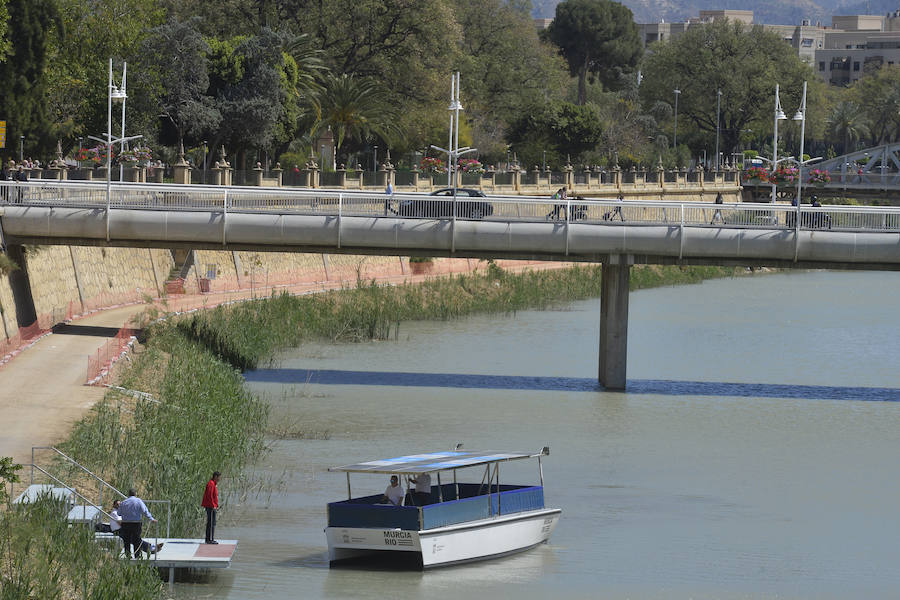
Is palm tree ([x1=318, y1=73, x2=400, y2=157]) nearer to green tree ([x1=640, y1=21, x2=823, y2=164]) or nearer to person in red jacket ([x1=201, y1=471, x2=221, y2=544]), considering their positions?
green tree ([x1=640, y1=21, x2=823, y2=164])

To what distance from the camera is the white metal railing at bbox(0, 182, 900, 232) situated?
155 ft

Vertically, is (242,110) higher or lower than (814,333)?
higher

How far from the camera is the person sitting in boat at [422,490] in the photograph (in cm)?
2847

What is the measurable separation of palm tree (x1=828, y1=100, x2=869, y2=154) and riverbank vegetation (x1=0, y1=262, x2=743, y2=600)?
394 feet

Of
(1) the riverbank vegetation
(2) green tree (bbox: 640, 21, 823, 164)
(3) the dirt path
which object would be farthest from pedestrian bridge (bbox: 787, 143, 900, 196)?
(3) the dirt path

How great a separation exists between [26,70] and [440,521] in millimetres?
49747

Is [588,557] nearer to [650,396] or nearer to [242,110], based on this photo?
[650,396]

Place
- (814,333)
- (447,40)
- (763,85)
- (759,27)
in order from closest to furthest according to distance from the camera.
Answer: (814,333)
(447,40)
(763,85)
(759,27)

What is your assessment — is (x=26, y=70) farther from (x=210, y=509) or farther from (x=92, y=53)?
(x=210, y=509)

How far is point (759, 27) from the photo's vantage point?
504 feet

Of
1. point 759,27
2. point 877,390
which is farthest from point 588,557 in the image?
point 759,27

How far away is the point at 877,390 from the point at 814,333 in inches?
688

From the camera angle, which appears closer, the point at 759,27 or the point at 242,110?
the point at 242,110

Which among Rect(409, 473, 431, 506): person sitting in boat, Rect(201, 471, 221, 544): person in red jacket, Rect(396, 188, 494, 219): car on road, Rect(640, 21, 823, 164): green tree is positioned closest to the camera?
Rect(201, 471, 221, 544): person in red jacket
